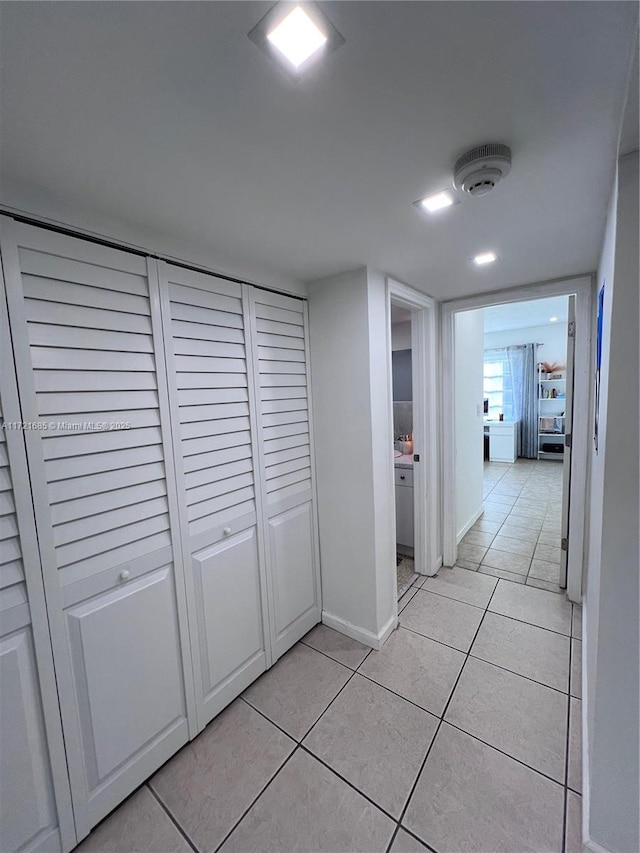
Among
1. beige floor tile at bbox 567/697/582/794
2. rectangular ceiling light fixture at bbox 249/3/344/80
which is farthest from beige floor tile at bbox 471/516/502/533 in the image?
rectangular ceiling light fixture at bbox 249/3/344/80

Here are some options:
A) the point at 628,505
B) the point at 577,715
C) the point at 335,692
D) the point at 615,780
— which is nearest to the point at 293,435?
the point at 335,692

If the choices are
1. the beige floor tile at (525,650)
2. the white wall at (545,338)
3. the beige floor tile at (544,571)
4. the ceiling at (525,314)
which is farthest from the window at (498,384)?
the beige floor tile at (525,650)

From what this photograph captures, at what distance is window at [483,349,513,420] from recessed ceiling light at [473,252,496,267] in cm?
570

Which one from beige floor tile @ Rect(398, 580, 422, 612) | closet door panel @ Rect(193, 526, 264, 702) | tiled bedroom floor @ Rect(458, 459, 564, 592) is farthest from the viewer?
tiled bedroom floor @ Rect(458, 459, 564, 592)

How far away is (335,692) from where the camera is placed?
1786mm

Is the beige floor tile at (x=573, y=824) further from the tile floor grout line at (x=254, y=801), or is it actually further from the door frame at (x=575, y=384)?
the door frame at (x=575, y=384)

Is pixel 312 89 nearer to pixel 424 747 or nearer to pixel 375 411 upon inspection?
pixel 375 411

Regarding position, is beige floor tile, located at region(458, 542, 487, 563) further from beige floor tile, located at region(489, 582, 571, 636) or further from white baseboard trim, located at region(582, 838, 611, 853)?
white baseboard trim, located at region(582, 838, 611, 853)

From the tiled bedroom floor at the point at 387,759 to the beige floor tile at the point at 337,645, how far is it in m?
0.01

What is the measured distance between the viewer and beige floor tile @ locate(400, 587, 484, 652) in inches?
84.0

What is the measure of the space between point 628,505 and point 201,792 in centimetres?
188

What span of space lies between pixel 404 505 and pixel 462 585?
747mm

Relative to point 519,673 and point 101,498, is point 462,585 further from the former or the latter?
point 101,498

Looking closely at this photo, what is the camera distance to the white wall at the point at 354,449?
6.39 ft
